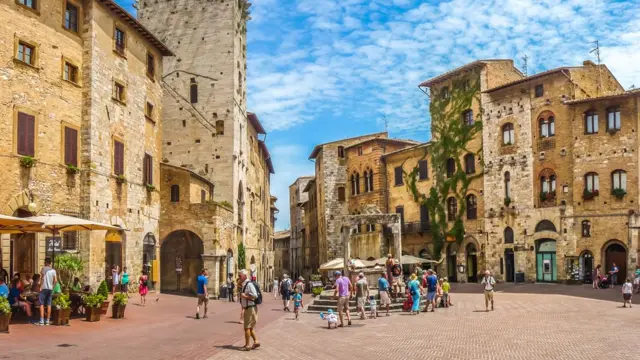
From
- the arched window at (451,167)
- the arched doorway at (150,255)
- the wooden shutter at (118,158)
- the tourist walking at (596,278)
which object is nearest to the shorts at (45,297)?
the wooden shutter at (118,158)

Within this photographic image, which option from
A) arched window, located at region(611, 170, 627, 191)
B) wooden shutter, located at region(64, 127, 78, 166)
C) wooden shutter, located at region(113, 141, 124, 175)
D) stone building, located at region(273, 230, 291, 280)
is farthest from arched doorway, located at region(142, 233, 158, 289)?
stone building, located at region(273, 230, 291, 280)

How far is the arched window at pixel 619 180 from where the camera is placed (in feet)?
131

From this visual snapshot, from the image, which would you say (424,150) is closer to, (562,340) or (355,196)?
(355,196)

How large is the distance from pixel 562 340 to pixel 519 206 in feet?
96.9

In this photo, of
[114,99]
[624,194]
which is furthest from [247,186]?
[624,194]

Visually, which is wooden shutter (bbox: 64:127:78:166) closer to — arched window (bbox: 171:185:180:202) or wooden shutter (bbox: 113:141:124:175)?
Result: wooden shutter (bbox: 113:141:124:175)

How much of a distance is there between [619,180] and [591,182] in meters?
1.66

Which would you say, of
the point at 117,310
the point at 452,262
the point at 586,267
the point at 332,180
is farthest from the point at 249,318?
the point at 332,180

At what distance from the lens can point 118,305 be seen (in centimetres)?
2130

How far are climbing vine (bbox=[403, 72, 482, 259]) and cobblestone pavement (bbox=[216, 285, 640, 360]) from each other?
22348mm

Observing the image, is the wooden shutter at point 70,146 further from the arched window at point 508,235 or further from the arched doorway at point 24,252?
the arched window at point 508,235

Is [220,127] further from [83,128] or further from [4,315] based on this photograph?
[4,315]

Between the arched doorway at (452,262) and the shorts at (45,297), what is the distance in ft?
118

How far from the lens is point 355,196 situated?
195 feet
